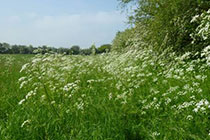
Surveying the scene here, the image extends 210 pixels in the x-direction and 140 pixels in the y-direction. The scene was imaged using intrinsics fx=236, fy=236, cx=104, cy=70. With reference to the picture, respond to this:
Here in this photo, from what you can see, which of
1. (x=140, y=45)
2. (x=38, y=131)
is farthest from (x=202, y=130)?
(x=140, y=45)

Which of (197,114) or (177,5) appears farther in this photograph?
(177,5)

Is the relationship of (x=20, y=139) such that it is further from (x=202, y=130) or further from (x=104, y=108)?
(x=202, y=130)

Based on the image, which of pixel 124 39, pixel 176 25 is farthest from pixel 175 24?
pixel 124 39

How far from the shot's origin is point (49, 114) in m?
3.78

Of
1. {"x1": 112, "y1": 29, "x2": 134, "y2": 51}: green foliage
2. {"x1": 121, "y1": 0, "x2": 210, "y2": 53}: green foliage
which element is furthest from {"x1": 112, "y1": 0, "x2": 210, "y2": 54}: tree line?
{"x1": 112, "y1": 29, "x2": 134, "y2": 51}: green foliage

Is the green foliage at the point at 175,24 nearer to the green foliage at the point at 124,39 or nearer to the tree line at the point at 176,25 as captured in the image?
the tree line at the point at 176,25

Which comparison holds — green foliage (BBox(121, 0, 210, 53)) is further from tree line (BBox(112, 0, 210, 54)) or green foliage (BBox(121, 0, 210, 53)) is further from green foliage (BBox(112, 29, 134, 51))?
green foliage (BBox(112, 29, 134, 51))

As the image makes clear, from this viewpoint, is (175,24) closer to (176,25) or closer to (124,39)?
(176,25)

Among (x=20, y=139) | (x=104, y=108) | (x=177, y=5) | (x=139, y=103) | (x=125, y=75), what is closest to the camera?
(x=20, y=139)

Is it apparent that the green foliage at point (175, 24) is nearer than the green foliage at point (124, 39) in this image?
Yes

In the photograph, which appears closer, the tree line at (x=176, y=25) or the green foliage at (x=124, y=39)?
the tree line at (x=176, y=25)

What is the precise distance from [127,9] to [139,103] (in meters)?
5.59

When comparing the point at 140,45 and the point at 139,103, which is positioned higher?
the point at 140,45

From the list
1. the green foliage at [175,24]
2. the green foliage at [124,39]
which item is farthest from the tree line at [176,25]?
the green foliage at [124,39]
